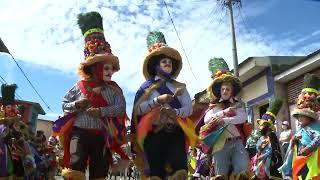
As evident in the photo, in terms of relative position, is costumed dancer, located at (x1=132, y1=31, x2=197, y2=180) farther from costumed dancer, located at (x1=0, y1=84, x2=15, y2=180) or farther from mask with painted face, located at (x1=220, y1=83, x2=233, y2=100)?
costumed dancer, located at (x1=0, y1=84, x2=15, y2=180)

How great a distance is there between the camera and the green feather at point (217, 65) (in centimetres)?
649

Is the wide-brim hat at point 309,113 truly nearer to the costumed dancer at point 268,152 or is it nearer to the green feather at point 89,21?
the costumed dancer at point 268,152

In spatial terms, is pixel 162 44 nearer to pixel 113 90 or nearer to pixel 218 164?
pixel 113 90

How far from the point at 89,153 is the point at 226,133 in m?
1.85

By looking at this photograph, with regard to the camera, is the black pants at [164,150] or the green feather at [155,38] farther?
the green feather at [155,38]

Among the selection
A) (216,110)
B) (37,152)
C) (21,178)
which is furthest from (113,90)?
(37,152)

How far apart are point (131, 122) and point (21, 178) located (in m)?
3.99

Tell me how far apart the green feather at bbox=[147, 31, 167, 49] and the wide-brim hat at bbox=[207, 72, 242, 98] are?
91cm

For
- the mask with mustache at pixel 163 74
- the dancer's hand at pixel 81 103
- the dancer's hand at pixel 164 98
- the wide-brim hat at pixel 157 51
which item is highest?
the wide-brim hat at pixel 157 51

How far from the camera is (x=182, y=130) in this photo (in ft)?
17.1

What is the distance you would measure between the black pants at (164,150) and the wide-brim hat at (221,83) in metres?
1.21

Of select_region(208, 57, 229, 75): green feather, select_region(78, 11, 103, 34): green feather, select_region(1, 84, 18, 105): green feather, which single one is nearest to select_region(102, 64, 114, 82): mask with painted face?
select_region(78, 11, 103, 34): green feather

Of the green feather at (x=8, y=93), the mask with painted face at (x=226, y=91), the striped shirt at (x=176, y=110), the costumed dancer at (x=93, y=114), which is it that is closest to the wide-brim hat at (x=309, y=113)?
the mask with painted face at (x=226, y=91)

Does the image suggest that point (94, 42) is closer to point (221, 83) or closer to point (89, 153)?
point (89, 153)
